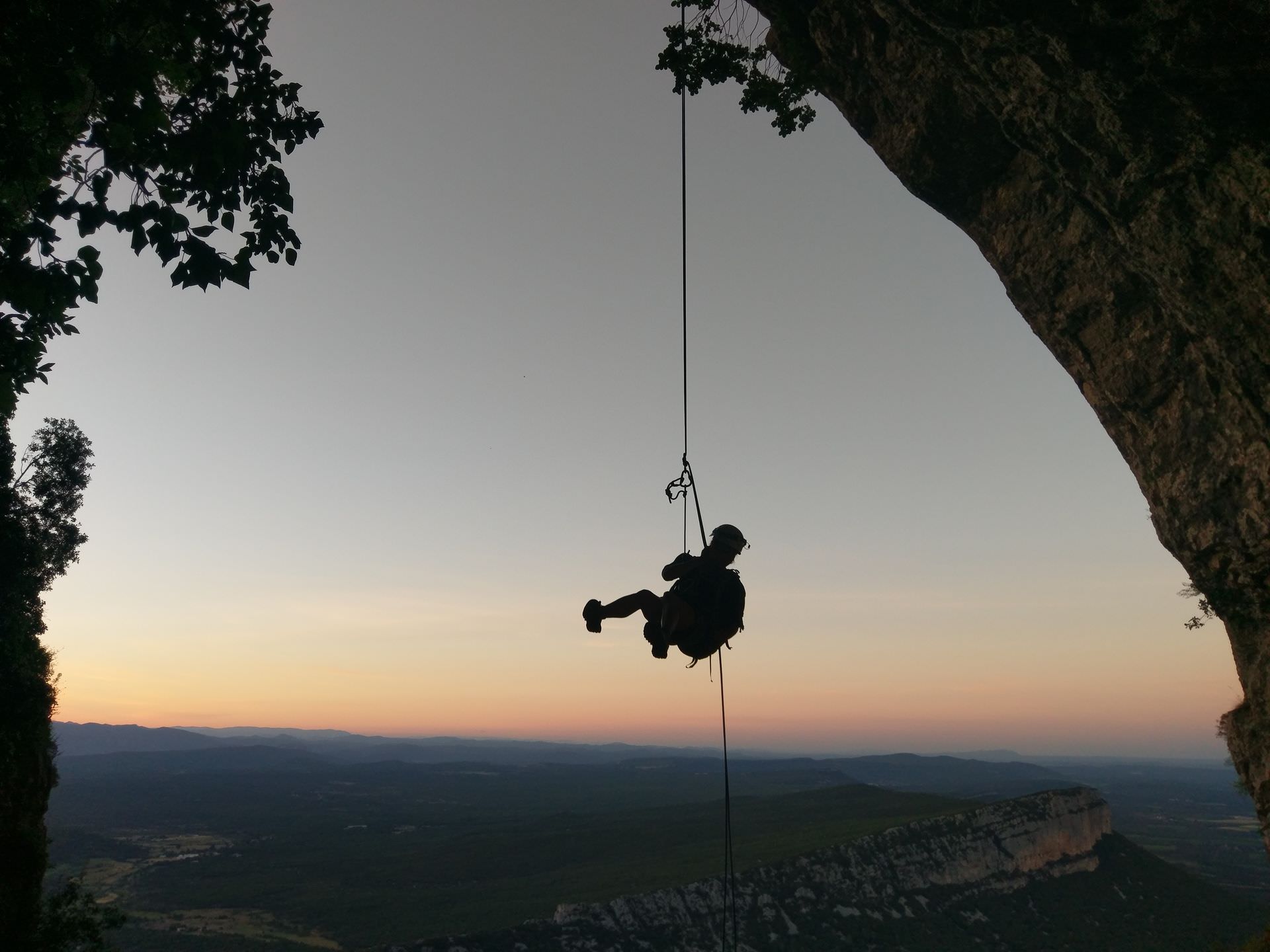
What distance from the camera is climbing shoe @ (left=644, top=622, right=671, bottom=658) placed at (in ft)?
29.7

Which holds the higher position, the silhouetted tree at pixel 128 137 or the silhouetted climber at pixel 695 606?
the silhouetted tree at pixel 128 137

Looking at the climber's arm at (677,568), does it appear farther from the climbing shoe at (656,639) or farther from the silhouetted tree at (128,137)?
the silhouetted tree at (128,137)

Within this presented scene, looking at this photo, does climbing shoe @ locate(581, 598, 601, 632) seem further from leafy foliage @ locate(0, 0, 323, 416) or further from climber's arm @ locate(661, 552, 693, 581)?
leafy foliage @ locate(0, 0, 323, 416)

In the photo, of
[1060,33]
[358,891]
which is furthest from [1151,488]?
[358,891]

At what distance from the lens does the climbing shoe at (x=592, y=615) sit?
8.78 meters

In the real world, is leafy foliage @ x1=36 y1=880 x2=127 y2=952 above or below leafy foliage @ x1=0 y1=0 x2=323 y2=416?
below

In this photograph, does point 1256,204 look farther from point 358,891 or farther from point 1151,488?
point 358,891

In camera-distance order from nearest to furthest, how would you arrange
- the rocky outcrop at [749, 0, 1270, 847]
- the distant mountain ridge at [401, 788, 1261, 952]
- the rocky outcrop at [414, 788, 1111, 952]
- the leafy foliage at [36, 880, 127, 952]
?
the rocky outcrop at [749, 0, 1270, 847] → the leafy foliage at [36, 880, 127, 952] → the rocky outcrop at [414, 788, 1111, 952] → the distant mountain ridge at [401, 788, 1261, 952]

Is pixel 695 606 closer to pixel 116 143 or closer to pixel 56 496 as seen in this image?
pixel 116 143

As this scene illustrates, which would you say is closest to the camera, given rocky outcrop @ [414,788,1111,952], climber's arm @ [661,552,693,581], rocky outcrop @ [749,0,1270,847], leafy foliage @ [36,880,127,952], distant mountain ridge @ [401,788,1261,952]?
rocky outcrop @ [749,0,1270,847]

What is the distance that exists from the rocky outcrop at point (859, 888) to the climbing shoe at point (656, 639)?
59.2 meters

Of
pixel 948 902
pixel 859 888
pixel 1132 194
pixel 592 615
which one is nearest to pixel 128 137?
pixel 592 615

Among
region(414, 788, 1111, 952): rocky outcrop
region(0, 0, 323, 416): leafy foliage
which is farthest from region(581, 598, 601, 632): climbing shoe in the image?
region(414, 788, 1111, 952): rocky outcrop

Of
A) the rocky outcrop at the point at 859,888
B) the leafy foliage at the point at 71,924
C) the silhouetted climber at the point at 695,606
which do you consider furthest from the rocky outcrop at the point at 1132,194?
the rocky outcrop at the point at 859,888
